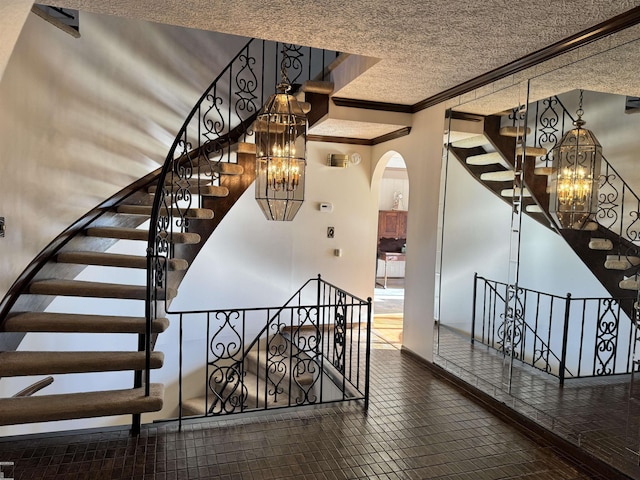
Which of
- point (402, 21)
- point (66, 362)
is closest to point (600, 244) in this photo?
point (402, 21)

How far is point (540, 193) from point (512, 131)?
1.97 feet

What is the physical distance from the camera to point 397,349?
5254 mm

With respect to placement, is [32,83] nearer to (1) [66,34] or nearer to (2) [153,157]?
(1) [66,34]

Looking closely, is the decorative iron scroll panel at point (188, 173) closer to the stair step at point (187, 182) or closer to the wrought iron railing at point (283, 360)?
the stair step at point (187, 182)

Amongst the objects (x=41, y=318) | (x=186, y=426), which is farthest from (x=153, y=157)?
(x=186, y=426)

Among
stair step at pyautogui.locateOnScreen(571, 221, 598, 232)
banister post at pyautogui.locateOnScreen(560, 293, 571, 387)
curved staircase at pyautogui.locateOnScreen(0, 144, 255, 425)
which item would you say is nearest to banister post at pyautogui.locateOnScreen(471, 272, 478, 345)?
banister post at pyautogui.locateOnScreen(560, 293, 571, 387)

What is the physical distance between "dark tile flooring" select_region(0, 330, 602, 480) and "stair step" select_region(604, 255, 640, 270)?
4.18 feet

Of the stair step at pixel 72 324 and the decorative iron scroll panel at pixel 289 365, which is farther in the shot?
the decorative iron scroll panel at pixel 289 365

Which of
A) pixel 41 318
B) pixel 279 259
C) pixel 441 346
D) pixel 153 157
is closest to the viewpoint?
pixel 41 318

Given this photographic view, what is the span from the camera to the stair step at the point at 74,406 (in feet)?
8.27

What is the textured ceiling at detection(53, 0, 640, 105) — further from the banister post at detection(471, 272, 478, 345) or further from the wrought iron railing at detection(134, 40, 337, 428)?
the banister post at detection(471, 272, 478, 345)

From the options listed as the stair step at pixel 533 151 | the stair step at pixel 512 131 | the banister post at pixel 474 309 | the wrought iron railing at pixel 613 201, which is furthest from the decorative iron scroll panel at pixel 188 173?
the banister post at pixel 474 309

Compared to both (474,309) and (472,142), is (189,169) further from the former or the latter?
(474,309)

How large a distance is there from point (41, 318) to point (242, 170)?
1.98 m
